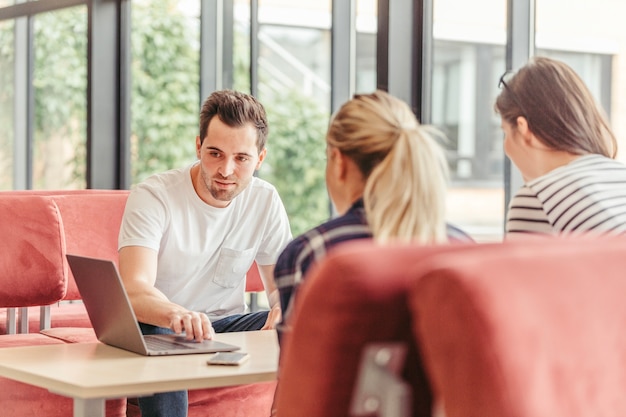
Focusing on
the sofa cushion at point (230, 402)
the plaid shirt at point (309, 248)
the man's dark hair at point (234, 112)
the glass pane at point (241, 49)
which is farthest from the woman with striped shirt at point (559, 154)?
the glass pane at point (241, 49)

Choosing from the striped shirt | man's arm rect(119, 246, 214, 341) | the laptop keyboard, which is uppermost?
the striped shirt

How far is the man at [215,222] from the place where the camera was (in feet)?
9.57

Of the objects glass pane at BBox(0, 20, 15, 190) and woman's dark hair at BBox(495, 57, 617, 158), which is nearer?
woman's dark hair at BBox(495, 57, 617, 158)

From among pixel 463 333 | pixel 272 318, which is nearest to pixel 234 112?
pixel 272 318

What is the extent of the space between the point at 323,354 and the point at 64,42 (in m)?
6.95

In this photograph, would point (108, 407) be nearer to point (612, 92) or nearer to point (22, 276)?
point (22, 276)

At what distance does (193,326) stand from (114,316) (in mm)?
216

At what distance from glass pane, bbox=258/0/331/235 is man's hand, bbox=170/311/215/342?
14.4ft

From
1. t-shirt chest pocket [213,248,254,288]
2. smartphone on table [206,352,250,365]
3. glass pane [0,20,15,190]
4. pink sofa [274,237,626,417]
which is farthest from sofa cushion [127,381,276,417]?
glass pane [0,20,15,190]

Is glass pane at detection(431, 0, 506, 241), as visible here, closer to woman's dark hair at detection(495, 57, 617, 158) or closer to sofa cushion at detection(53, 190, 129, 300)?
sofa cushion at detection(53, 190, 129, 300)

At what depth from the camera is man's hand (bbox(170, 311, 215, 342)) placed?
223 cm

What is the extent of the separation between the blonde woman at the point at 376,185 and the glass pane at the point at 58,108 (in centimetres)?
616

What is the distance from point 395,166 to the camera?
1667mm

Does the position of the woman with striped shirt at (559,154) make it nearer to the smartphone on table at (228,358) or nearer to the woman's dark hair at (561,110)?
the woman's dark hair at (561,110)
